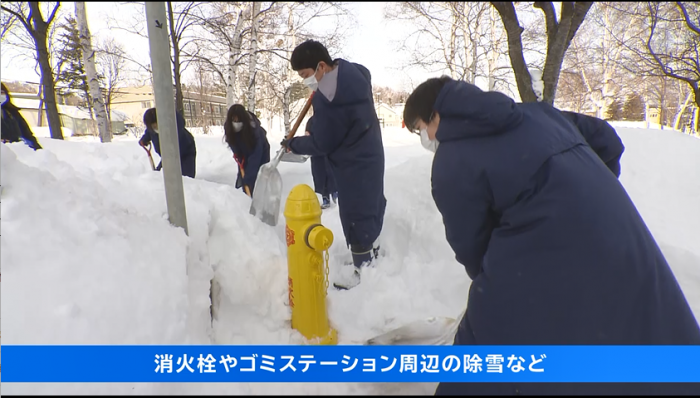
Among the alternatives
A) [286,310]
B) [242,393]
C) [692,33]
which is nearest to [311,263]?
[286,310]

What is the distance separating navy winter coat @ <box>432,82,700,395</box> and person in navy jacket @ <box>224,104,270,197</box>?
3228mm

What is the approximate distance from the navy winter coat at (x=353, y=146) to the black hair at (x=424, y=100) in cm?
104

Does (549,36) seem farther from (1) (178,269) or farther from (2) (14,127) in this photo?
(2) (14,127)

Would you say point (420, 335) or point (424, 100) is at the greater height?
point (424, 100)

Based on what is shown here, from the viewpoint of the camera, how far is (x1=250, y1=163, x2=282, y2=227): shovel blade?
2.83 m

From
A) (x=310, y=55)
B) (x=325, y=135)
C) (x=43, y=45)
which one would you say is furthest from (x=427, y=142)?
(x=43, y=45)

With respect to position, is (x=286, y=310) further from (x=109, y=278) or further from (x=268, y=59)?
(x=268, y=59)

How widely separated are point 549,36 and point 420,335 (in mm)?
5955

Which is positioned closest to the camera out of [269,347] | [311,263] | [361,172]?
[269,347]

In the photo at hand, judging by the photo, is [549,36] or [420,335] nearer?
[420,335]

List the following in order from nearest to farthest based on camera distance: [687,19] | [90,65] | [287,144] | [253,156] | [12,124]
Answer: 1. [287,144]
2. [12,124]
3. [253,156]
4. [90,65]
5. [687,19]

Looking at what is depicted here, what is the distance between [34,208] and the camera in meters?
1.49

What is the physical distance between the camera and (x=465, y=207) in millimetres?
1266

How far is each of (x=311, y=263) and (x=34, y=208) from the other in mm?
1234
